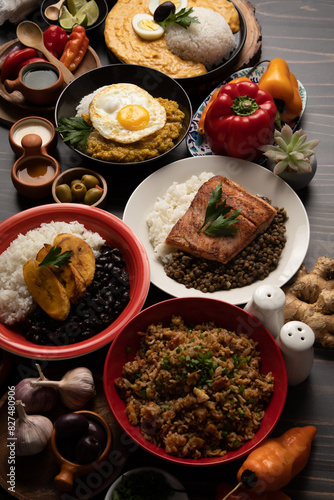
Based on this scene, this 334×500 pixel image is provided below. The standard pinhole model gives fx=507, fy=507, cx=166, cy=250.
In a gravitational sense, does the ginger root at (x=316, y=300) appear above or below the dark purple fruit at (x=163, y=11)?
below

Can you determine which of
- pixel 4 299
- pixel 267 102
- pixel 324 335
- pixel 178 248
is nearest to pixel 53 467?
pixel 4 299

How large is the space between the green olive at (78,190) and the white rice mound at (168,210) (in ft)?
1.72

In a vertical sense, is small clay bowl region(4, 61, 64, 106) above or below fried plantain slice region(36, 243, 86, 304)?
above

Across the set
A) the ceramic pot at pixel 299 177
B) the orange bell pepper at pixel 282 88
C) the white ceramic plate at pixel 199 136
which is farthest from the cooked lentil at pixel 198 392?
the orange bell pepper at pixel 282 88

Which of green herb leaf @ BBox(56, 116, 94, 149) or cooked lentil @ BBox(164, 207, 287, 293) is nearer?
cooked lentil @ BBox(164, 207, 287, 293)

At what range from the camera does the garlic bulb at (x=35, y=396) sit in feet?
9.86

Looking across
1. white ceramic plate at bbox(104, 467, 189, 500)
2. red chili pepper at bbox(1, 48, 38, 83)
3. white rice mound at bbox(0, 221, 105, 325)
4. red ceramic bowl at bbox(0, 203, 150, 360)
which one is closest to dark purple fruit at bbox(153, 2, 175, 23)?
red chili pepper at bbox(1, 48, 38, 83)

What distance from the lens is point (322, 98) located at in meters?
4.50

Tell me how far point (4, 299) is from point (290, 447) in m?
1.95

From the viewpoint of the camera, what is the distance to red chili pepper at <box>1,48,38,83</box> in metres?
4.36

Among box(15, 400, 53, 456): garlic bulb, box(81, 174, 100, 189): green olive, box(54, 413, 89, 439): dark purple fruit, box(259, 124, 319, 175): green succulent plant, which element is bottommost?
box(15, 400, 53, 456): garlic bulb

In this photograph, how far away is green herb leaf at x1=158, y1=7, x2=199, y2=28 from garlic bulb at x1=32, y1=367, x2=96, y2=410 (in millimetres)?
3081

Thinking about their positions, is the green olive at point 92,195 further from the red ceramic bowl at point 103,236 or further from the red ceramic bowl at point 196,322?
the red ceramic bowl at point 196,322

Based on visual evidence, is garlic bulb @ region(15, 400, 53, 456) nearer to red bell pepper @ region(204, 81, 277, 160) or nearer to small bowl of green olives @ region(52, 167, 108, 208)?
small bowl of green olives @ region(52, 167, 108, 208)
